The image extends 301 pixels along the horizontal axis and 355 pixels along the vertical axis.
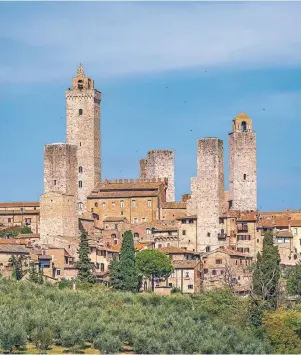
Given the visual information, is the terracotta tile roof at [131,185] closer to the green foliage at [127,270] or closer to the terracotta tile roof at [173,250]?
the terracotta tile roof at [173,250]

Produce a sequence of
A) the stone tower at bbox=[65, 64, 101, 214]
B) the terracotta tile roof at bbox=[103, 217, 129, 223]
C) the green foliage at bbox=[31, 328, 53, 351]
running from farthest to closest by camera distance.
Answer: the stone tower at bbox=[65, 64, 101, 214]
the terracotta tile roof at bbox=[103, 217, 129, 223]
the green foliage at bbox=[31, 328, 53, 351]

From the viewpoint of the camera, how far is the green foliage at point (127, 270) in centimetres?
7100

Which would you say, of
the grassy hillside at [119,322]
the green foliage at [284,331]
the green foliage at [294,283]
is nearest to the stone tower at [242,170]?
the green foliage at [294,283]

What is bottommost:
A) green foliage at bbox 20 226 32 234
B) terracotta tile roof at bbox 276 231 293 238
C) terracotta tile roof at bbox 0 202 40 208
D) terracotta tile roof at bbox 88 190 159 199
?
terracotta tile roof at bbox 276 231 293 238

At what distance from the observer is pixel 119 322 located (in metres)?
54.2

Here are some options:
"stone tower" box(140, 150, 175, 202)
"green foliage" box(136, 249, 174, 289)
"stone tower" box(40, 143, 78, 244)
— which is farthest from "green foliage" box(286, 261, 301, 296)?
"stone tower" box(140, 150, 175, 202)

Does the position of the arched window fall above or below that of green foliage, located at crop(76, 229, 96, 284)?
above

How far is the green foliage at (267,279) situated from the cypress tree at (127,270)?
24.9 ft

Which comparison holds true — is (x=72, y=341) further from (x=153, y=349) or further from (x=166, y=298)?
(x=166, y=298)

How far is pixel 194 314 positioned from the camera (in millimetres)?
58531

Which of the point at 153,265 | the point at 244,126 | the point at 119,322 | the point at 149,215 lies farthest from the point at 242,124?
the point at 119,322

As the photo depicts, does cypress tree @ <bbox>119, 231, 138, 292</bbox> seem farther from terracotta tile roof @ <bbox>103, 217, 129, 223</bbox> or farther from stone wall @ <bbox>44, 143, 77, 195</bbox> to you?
stone wall @ <bbox>44, 143, 77, 195</bbox>

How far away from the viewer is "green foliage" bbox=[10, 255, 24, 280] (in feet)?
235

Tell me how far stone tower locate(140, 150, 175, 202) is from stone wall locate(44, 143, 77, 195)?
6462 mm
